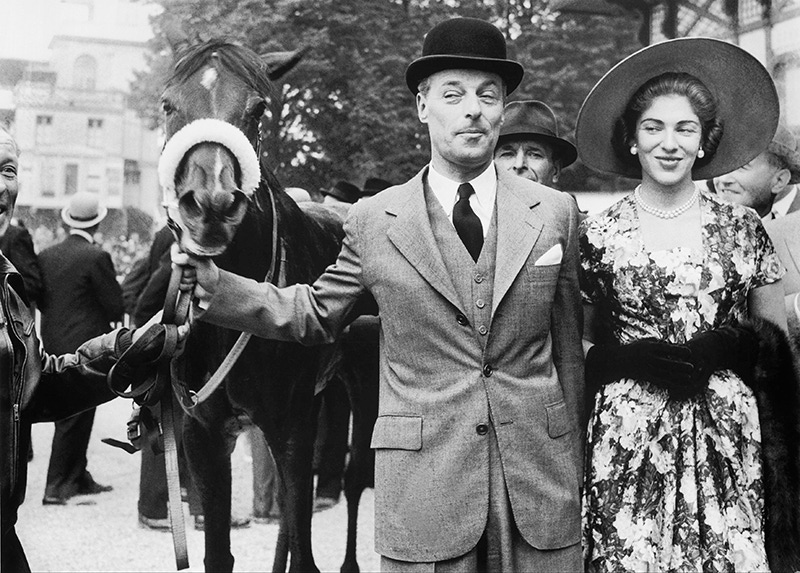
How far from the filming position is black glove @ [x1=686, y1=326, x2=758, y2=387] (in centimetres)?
227

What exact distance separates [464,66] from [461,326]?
73 centimetres

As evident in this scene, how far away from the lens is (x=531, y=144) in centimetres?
376

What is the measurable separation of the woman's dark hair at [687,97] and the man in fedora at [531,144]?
106cm

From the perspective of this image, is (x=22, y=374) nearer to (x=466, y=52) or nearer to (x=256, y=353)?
(x=256, y=353)

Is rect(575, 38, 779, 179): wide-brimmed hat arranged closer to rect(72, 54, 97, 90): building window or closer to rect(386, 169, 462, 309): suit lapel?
rect(386, 169, 462, 309): suit lapel

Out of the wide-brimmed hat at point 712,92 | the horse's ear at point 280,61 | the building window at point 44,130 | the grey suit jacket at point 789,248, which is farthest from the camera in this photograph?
the building window at point 44,130

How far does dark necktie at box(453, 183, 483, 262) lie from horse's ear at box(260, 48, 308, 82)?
3.81 ft

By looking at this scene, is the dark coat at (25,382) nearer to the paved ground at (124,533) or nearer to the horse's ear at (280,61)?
the paved ground at (124,533)

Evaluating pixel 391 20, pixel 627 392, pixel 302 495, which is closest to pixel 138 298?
pixel 302 495

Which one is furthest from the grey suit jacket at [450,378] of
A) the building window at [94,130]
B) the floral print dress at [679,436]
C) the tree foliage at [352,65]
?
the building window at [94,130]

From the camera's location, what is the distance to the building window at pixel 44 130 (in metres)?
3.38

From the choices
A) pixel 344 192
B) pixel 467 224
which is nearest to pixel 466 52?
pixel 467 224

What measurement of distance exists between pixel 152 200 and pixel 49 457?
1.61 metres

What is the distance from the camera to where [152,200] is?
11.8 ft
